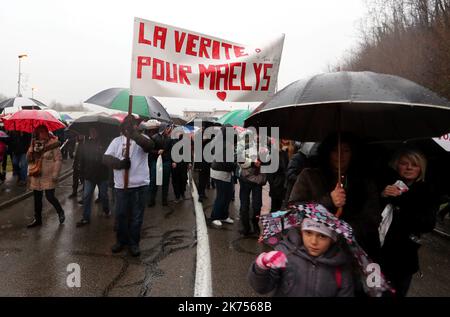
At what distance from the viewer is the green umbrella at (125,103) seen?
5.96 meters

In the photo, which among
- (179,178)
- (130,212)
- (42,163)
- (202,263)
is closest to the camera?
(202,263)

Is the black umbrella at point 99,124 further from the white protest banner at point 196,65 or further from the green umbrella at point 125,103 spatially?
the white protest banner at point 196,65

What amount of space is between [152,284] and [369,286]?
98.0 inches

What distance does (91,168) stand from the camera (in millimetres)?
6418

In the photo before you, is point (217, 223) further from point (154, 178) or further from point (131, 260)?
point (154, 178)

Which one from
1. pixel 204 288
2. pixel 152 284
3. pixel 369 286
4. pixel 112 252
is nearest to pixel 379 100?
pixel 369 286

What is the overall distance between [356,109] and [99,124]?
5.09 metres

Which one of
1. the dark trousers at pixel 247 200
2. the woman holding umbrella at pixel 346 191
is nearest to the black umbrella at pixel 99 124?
the dark trousers at pixel 247 200

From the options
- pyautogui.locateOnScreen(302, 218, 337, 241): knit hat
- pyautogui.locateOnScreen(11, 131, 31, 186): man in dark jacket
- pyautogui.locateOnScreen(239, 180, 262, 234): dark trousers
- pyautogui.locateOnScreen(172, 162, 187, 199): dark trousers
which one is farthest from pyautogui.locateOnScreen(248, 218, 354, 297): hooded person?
pyautogui.locateOnScreen(11, 131, 31, 186): man in dark jacket

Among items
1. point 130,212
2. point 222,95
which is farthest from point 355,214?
point 130,212

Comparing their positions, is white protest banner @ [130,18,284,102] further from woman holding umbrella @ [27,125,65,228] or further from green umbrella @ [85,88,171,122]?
woman holding umbrella @ [27,125,65,228]

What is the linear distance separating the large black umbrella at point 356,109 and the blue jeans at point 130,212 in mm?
2404

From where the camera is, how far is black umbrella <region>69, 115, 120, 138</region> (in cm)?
653

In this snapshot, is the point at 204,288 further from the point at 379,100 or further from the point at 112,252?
the point at 379,100
